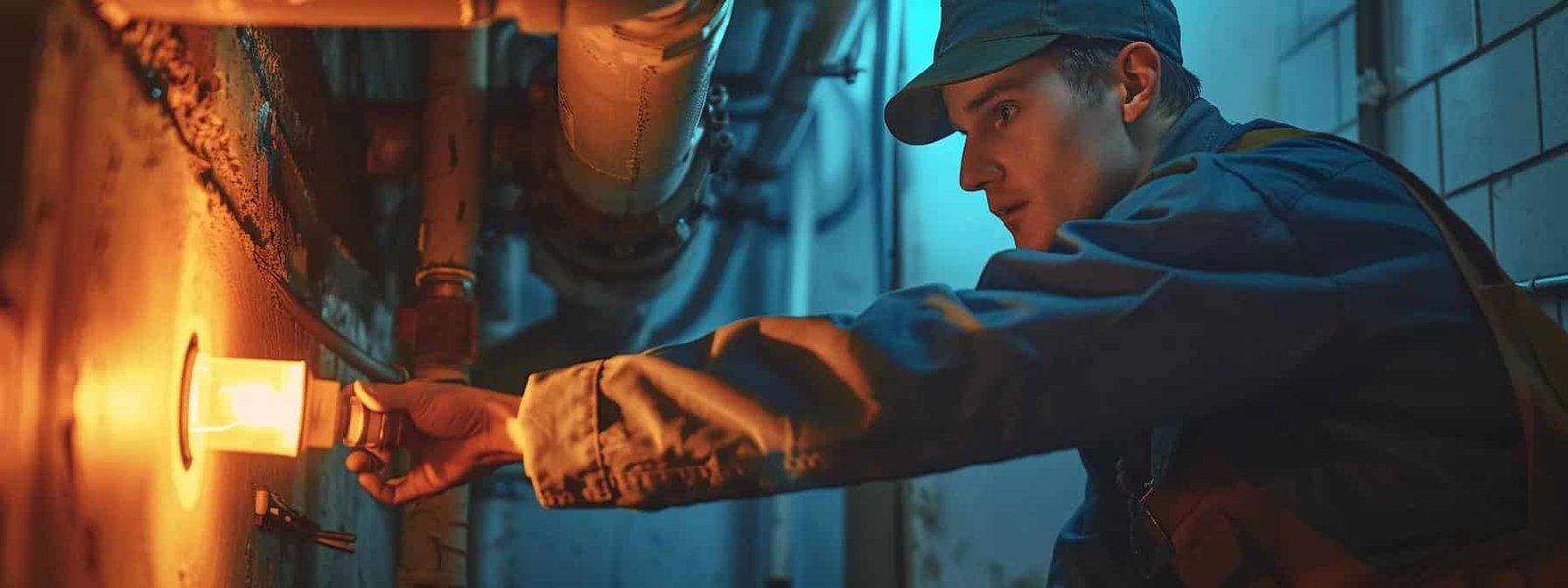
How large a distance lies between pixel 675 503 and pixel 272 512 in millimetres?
536

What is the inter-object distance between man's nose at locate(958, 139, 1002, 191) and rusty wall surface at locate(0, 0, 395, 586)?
0.69 m

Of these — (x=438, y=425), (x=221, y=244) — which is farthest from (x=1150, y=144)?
(x=221, y=244)

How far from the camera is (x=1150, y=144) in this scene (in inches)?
48.6

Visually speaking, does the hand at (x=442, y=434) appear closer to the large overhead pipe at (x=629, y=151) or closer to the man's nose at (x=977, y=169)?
the large overhead pipe at (x=629, y=151)

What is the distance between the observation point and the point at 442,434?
39.9 inches

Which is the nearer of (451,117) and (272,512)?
(272,512)

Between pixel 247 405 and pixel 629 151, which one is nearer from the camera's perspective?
pixel 247 405

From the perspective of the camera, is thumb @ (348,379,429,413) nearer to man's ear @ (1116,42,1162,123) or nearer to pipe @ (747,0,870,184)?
man's ear @ (1116,42,1162,123)

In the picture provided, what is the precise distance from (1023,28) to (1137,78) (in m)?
0.12

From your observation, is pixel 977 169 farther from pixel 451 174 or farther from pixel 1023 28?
pixel 451 174

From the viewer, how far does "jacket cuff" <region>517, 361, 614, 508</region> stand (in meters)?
0.90

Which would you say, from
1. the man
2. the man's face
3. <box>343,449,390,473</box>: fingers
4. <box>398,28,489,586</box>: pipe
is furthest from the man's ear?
<box>398,28,489,586</box>: pipe

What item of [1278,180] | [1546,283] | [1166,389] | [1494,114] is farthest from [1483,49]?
[1166,389]

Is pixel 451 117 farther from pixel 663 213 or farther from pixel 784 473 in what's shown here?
pixel 784 473
